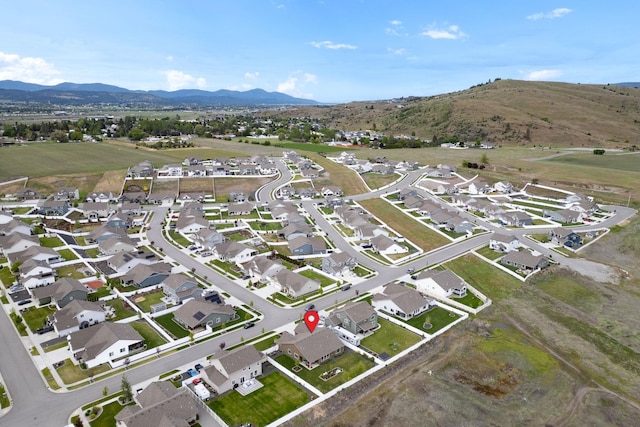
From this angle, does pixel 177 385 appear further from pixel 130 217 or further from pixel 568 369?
pixel 130 217

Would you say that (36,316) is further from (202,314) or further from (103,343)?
(202,314)

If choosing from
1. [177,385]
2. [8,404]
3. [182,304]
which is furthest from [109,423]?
[182,304]

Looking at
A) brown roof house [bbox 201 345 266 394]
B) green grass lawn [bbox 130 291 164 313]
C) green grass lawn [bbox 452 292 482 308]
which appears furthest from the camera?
green grass lawn [bbox 452 292 482 308]

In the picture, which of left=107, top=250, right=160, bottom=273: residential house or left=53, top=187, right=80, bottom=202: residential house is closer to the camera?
left=107, top=250, right=160, bottom=273: residential house

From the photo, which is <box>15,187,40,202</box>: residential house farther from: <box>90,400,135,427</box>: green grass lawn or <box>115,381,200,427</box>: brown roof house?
<box>115,381,200,427</box>: brown roof house

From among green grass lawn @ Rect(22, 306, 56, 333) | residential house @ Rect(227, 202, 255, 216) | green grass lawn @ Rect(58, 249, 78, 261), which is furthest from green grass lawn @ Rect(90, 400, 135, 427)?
residential house @ Rect(227, 202, 255, 216)

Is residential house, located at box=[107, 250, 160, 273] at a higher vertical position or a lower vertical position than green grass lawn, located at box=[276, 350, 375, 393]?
higher

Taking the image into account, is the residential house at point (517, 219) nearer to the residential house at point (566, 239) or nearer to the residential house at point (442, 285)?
the residential house at point (566, 239)
